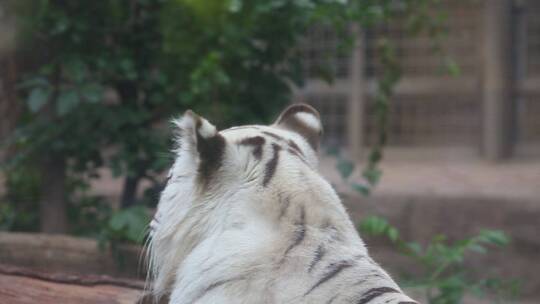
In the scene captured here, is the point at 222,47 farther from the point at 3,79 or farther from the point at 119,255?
the point at 3,79

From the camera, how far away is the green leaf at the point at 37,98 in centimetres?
391

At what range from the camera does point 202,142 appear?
6.08 feet

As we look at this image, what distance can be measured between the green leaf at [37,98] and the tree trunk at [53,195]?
453mm

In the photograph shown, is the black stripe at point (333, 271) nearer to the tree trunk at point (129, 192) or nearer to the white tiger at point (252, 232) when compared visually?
Result: the white tiger at point (252, 232)

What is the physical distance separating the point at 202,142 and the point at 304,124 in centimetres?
41

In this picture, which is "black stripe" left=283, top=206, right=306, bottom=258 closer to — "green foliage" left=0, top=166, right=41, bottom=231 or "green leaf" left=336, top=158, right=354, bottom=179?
"green leaf" left=336, top=158, right=354, bottom=179

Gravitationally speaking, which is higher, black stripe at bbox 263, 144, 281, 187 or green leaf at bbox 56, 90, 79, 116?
black stripe at bbox 263, 144, 281, 187

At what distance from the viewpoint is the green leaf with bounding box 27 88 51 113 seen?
12.8ft

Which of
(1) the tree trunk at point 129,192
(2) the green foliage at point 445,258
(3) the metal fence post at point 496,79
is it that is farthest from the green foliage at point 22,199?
(3) the metal fence post at point 496,79

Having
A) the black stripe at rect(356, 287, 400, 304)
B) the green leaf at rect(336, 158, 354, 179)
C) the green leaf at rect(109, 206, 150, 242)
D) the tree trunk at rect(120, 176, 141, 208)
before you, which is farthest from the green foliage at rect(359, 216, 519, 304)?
the black stripe at rect(356, 287, 400, 304)

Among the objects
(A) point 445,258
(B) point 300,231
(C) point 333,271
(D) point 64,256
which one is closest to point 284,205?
(B) point 300,231

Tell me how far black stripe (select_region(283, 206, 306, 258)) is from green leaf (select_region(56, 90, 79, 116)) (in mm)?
2284

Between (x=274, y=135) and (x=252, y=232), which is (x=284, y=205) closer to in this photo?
(x=252, y=232)

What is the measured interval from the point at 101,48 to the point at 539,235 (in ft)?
10.3
